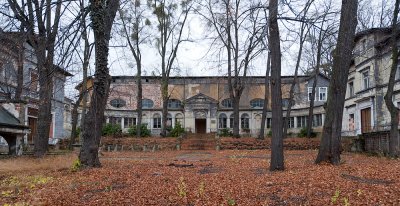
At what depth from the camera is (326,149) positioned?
44.2 ft

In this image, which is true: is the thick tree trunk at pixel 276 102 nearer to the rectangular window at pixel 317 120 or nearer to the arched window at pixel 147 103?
the rectangular window at pixel 317 120

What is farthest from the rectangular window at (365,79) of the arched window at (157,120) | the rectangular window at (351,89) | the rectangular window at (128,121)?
the rectangular window at (128,121)

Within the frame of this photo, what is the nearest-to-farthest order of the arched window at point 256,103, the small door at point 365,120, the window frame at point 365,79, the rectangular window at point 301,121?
the small door at point 365,120 < the window frame at point 365,79 < the rectangular window at point 301,121 < the arched window at point 256,103

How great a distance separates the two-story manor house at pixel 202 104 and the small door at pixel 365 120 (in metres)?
14.2

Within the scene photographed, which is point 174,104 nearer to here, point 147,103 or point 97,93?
point 147,103

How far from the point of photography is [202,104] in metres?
52.6

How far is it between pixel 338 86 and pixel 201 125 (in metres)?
41.2

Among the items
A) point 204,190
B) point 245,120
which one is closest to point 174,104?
point 245,120

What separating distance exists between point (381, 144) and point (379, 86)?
11839mm

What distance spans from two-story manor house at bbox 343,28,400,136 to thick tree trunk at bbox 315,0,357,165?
17034mm

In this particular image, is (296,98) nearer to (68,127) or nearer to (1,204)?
(68,127)

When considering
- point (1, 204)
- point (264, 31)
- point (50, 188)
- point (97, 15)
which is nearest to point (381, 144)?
point (264, 31)

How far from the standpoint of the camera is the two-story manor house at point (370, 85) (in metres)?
31.2

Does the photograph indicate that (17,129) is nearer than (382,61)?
Yes
